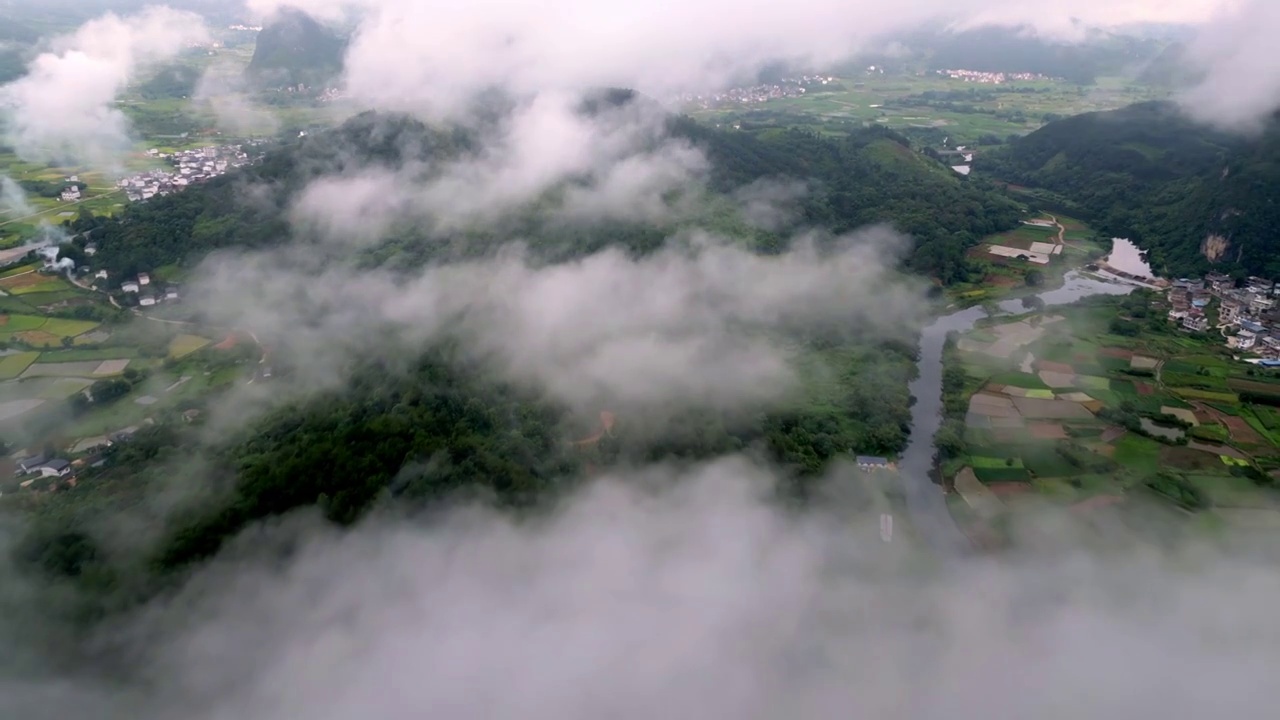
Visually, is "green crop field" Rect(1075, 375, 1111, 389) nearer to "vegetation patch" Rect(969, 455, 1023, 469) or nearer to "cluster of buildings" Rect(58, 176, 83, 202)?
"vegetation patch" Rect(969, 455, 1023, 469)

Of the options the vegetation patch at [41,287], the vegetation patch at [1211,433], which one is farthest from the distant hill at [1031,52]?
the vegetation patch at [41,287]

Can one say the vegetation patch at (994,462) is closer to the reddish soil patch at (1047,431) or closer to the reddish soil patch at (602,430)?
the reddish soil patch at (1047,431)

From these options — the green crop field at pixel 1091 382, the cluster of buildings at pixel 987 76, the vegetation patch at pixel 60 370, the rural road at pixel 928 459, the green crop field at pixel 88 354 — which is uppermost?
the cluster of buildings at pixel 987 76

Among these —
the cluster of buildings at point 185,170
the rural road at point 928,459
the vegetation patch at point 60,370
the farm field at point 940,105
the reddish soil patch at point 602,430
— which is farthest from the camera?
the farm field at point 940,105

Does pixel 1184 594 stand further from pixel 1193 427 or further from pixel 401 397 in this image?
pixel 401 397

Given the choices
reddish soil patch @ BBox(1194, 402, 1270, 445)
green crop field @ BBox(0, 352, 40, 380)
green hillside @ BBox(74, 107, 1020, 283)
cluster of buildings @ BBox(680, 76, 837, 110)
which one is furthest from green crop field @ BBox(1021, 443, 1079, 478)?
cluster of buildings @ BBox(680, 76, 837, 110)

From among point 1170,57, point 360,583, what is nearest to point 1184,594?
point 360,583
